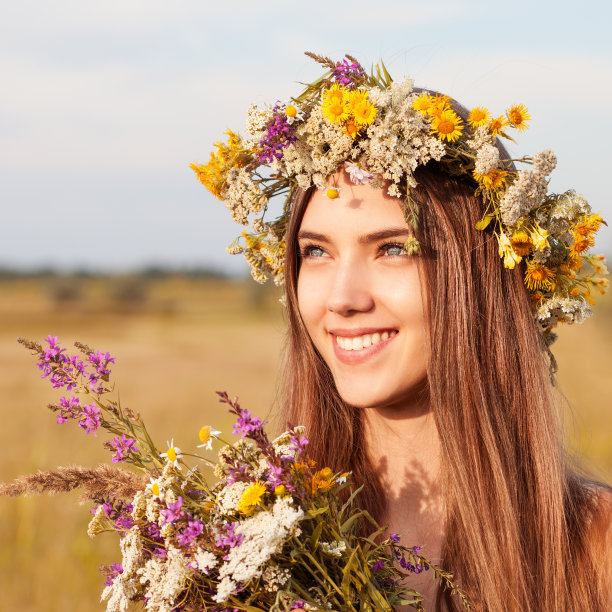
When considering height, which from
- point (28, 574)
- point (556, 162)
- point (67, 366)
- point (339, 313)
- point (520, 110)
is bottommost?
→ point (28, 574)

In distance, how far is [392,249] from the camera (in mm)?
3012

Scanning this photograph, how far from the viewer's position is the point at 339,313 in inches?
118

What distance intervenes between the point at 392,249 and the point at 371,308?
252 mm

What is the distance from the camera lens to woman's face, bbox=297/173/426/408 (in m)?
2.96

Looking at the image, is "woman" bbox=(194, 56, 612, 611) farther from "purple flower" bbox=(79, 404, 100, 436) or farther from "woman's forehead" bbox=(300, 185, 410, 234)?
"purple flower" bbox=(79, 404, 100, 436)

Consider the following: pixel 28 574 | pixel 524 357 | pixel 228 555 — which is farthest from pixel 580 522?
pixel 28 574

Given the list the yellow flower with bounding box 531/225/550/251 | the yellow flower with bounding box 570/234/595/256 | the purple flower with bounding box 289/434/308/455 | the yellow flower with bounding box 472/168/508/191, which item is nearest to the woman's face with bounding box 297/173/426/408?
the yellow flower with bounding box 472/168/508/191

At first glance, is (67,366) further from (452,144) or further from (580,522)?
(580,522)

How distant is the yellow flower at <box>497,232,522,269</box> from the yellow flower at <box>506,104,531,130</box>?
450 millimetres

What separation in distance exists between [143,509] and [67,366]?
453 millimetres

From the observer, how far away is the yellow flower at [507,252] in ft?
9.80

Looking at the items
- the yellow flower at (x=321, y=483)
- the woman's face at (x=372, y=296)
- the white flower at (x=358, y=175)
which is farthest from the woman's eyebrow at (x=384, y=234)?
the yellow flower at (x=321, y=483)

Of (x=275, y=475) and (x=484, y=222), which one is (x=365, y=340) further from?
(x=275, y=475)

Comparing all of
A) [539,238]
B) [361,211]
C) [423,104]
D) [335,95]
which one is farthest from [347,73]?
[539,238]
